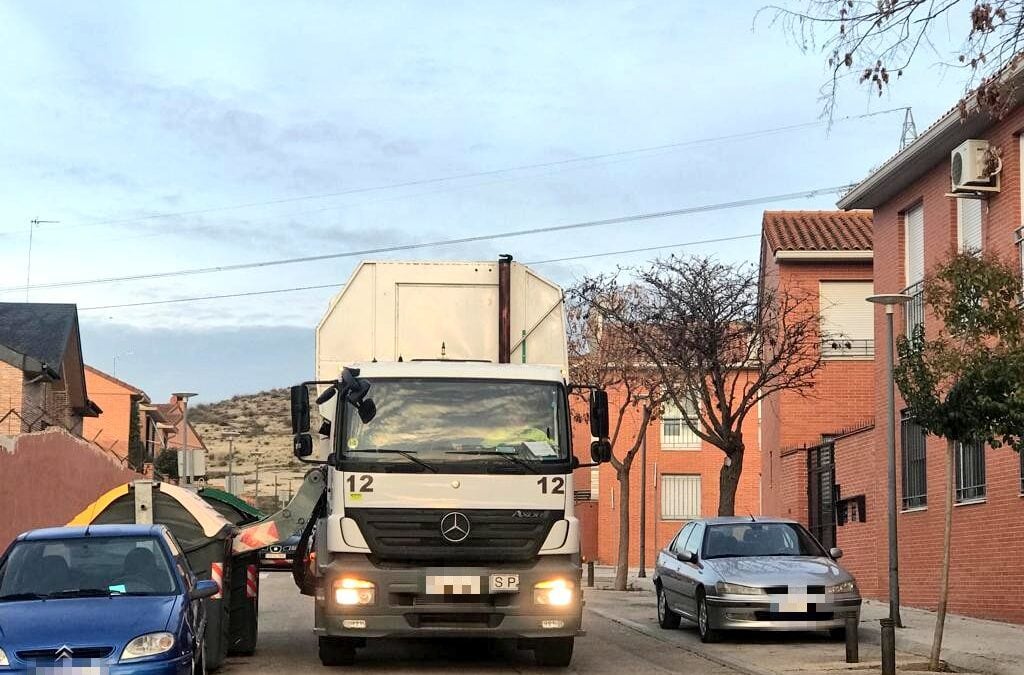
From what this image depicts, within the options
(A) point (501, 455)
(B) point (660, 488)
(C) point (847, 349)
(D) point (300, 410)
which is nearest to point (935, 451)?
(C) point (847, 349)

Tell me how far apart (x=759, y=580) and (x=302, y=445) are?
6.21m

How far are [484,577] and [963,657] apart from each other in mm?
5810

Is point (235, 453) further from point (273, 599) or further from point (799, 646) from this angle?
point (799, 646)

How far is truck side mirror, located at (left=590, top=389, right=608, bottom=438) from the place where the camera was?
44.3 ft

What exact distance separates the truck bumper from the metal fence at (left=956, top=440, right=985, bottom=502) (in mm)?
10434

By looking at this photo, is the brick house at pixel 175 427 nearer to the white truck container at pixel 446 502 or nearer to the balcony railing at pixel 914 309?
the balcony railing at pixel 914 309

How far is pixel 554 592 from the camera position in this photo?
13.1 meters

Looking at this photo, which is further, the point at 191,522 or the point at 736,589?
the point at 736,589

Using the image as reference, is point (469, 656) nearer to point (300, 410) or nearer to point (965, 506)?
point (300, 410)

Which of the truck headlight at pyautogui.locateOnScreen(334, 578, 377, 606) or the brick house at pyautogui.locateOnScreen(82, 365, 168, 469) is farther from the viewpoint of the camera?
the brick house at pyautogui.locateOnScreen(82, 365, 168, 469)

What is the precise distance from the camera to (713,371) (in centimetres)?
2638

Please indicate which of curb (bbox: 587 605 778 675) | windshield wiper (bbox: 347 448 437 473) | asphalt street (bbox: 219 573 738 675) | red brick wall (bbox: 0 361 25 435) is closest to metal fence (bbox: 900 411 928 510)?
curb (bbox: 587 605 778 675)

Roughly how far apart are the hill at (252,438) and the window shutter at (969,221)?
79.7 m

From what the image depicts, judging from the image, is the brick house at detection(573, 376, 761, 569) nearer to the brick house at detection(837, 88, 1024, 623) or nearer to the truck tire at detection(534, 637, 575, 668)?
the brick house at detection(837, 88, 1024, 623)
